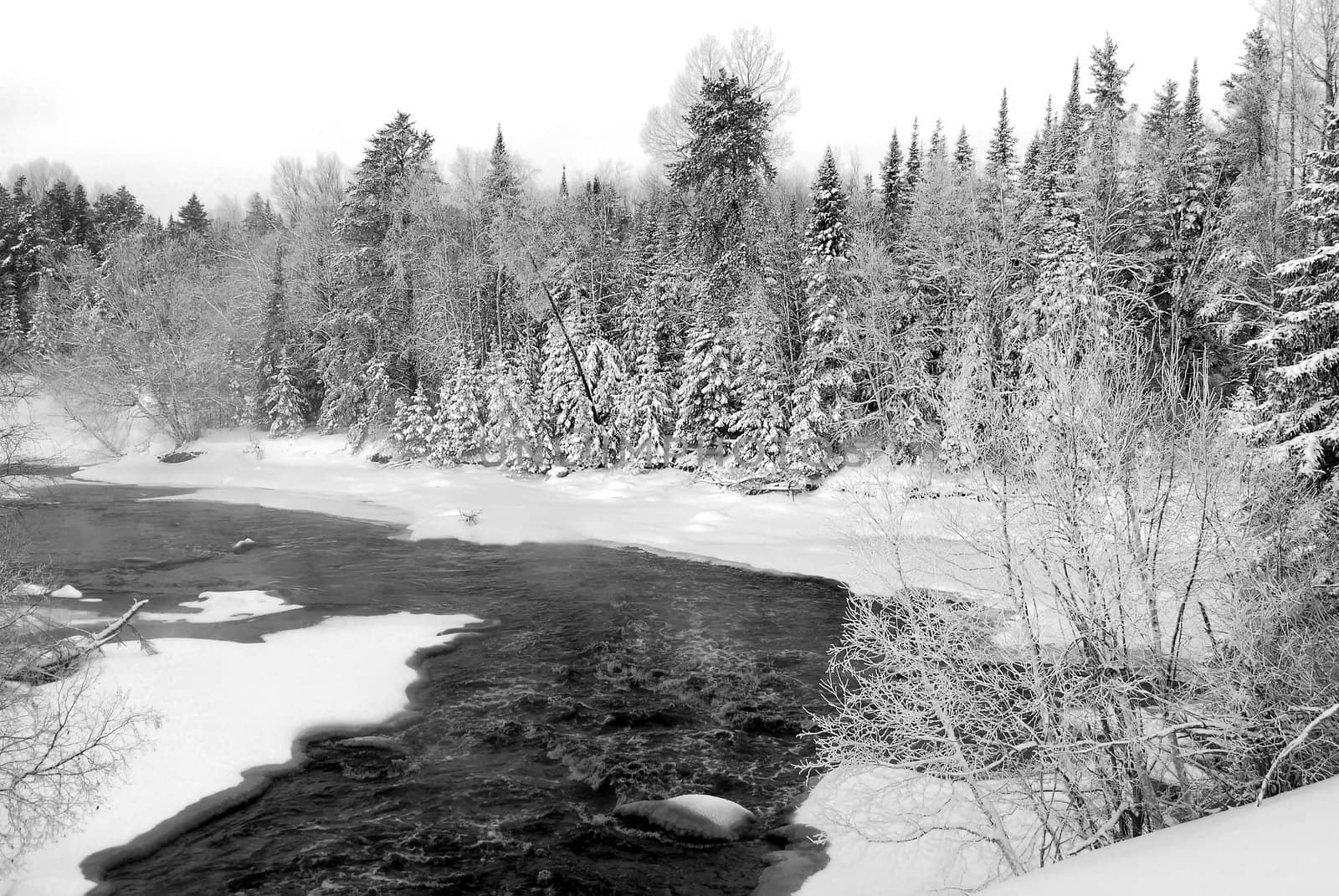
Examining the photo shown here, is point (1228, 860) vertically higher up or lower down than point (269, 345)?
lower down

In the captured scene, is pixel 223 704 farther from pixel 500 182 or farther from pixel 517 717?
pixel 500 182

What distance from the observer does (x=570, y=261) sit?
4012 centimetres

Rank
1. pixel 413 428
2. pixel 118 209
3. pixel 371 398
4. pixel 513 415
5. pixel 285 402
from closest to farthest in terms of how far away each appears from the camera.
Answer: pixel 513 415 → pixel 413 428 → pixel 371 398 → pixel 285 402 → pixel 118 209

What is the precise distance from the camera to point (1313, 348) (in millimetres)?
12836

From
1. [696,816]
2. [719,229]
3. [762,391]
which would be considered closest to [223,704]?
[696,816]

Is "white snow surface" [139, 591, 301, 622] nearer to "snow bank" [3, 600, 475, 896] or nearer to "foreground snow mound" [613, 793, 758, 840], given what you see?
"snow bank" [3, 600, 475, 896]

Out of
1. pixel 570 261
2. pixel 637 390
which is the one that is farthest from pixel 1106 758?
pixel 570 261

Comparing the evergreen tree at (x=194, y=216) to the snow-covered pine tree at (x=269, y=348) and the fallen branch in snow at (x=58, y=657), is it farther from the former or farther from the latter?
the fallen branch in snow at (x=58, y=657)

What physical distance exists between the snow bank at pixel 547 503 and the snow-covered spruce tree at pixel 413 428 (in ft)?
3.88

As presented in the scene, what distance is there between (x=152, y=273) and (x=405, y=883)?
48570mm

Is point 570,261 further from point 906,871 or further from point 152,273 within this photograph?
point 906,871

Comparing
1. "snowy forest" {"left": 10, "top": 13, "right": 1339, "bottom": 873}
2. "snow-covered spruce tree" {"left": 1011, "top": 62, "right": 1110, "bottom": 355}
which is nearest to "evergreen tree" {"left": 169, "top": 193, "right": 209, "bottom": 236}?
"snowy forest" {"left": 10, "top": 13, "right": 1339, "bottom": 873}

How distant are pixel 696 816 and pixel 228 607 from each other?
560 inches

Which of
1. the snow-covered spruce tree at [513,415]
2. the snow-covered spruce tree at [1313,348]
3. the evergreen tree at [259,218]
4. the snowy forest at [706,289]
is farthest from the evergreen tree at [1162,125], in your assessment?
the evergreen tree at [259,218]
